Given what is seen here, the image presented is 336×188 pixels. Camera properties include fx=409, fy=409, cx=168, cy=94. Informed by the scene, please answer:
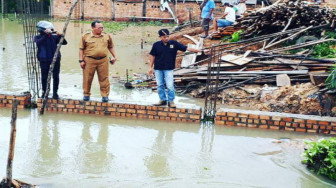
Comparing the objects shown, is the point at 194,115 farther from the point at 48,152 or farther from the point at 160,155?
the point at 48,152

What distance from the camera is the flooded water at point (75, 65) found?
9461 millimetres

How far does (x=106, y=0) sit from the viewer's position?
29.8m

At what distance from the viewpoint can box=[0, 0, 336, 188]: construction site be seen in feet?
17.5

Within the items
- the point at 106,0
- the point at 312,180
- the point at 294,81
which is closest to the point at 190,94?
the point at 294,81

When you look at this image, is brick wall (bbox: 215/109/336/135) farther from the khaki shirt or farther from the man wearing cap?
the khaki shirt

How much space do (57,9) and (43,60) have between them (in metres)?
23.8

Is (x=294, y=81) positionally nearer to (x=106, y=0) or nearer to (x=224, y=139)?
Answer: (x=224, y=139)

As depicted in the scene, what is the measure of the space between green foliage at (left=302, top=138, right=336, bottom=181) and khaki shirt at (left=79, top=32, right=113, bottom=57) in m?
3.95

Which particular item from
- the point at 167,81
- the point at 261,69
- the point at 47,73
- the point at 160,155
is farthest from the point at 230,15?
the point at 160,155

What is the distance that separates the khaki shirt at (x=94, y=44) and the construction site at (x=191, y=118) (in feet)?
0.88

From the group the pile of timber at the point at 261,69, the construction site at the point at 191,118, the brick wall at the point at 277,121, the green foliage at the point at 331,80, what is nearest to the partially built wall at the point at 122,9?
the construction site at the point at 191,118

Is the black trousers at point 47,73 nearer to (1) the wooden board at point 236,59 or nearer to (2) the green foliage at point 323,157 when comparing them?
(1) the wooden board at point 236,59

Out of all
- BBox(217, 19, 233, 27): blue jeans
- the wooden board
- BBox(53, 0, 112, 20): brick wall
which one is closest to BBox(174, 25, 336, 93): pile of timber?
the wooden board

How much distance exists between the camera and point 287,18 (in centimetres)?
1232
